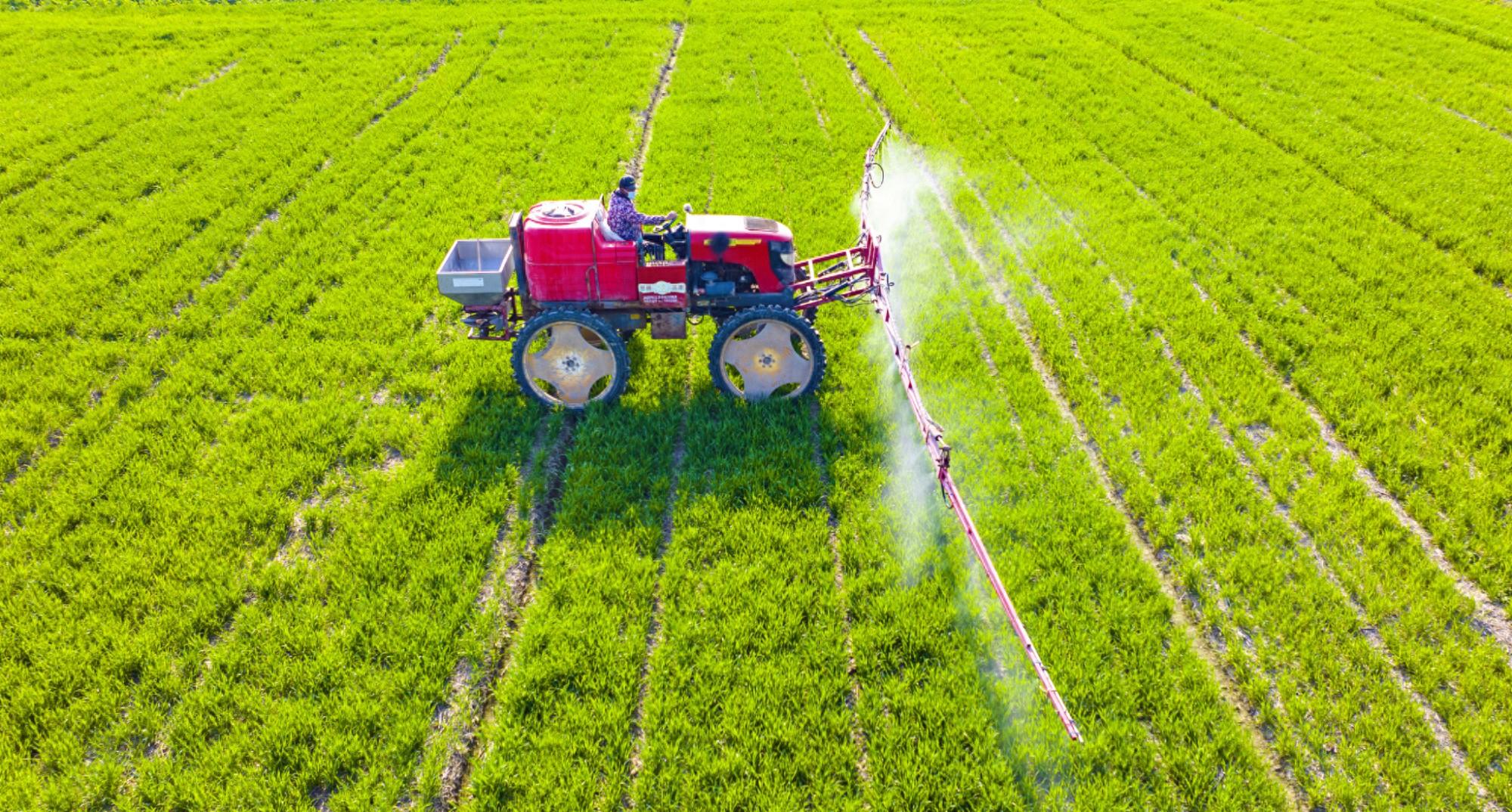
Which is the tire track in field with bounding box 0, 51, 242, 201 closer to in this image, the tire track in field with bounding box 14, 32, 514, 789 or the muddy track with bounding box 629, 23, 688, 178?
the tire track in field with bounding box 14, 32, 514, 789

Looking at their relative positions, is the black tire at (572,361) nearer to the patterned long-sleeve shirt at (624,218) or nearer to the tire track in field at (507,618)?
the tire track in field at (507,618)

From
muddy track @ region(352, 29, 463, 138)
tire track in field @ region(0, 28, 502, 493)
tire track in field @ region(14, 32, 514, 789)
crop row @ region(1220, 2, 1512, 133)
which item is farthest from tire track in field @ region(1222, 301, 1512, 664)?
muddy track @ region(352, 29, 463, 138)

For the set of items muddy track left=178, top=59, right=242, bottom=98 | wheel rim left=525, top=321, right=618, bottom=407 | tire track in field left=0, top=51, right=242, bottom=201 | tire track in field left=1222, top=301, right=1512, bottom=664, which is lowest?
tire track in field left=1222, top=301, right=1512, bottom=664

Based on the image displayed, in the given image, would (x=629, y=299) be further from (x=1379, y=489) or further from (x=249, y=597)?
(x=1379, y=489)

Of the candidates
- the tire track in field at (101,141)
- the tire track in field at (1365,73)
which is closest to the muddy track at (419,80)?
the tire track in field at (101,141)

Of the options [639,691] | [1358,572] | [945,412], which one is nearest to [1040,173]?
[945,412]

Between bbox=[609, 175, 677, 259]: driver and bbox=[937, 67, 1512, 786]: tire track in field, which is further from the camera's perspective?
bbox=[609, 175, 677, 259]: driver

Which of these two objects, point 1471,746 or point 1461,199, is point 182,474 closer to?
point 1471,746
